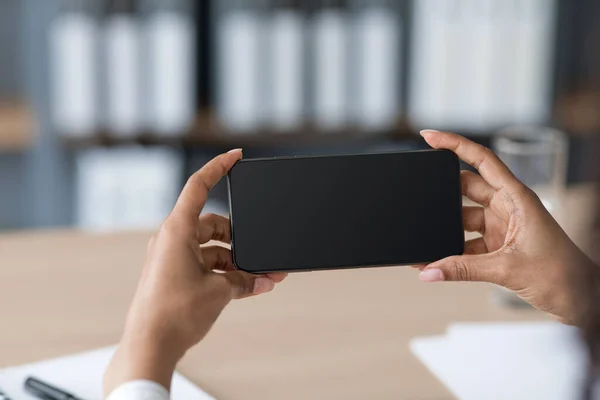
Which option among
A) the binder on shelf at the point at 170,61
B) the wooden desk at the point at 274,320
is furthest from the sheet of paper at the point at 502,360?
the binder on shelf at the point at 170,61

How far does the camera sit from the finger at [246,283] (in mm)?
830

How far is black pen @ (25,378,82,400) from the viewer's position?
2.84 feet

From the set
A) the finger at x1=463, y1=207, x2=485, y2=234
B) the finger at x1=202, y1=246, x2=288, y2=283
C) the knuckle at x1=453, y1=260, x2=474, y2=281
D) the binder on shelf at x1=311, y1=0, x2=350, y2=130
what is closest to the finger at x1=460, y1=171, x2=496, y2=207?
the finger at x1=463, y1=207, x2=485, y2=234

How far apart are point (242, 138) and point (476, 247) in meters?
1.44

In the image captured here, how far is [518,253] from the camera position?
0.86 m

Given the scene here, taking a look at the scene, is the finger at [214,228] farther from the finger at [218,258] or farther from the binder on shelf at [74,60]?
the binder on shelf at [74,60]

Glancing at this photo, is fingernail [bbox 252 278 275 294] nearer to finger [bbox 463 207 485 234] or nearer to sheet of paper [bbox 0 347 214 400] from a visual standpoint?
sheet of paper [bbox 0 347 214 400]

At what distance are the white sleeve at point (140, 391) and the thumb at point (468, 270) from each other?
0.29 meters

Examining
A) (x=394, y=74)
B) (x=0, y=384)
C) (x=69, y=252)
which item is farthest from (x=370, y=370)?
(x=394, y=74)

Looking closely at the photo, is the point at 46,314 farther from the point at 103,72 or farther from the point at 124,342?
the point at 103,72

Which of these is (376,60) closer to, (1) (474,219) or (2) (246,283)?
(1) (474,219)

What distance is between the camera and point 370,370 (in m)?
0.96

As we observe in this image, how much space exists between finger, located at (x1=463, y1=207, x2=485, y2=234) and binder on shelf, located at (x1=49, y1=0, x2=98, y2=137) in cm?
143

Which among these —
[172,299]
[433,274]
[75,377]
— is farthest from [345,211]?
[75,377]
